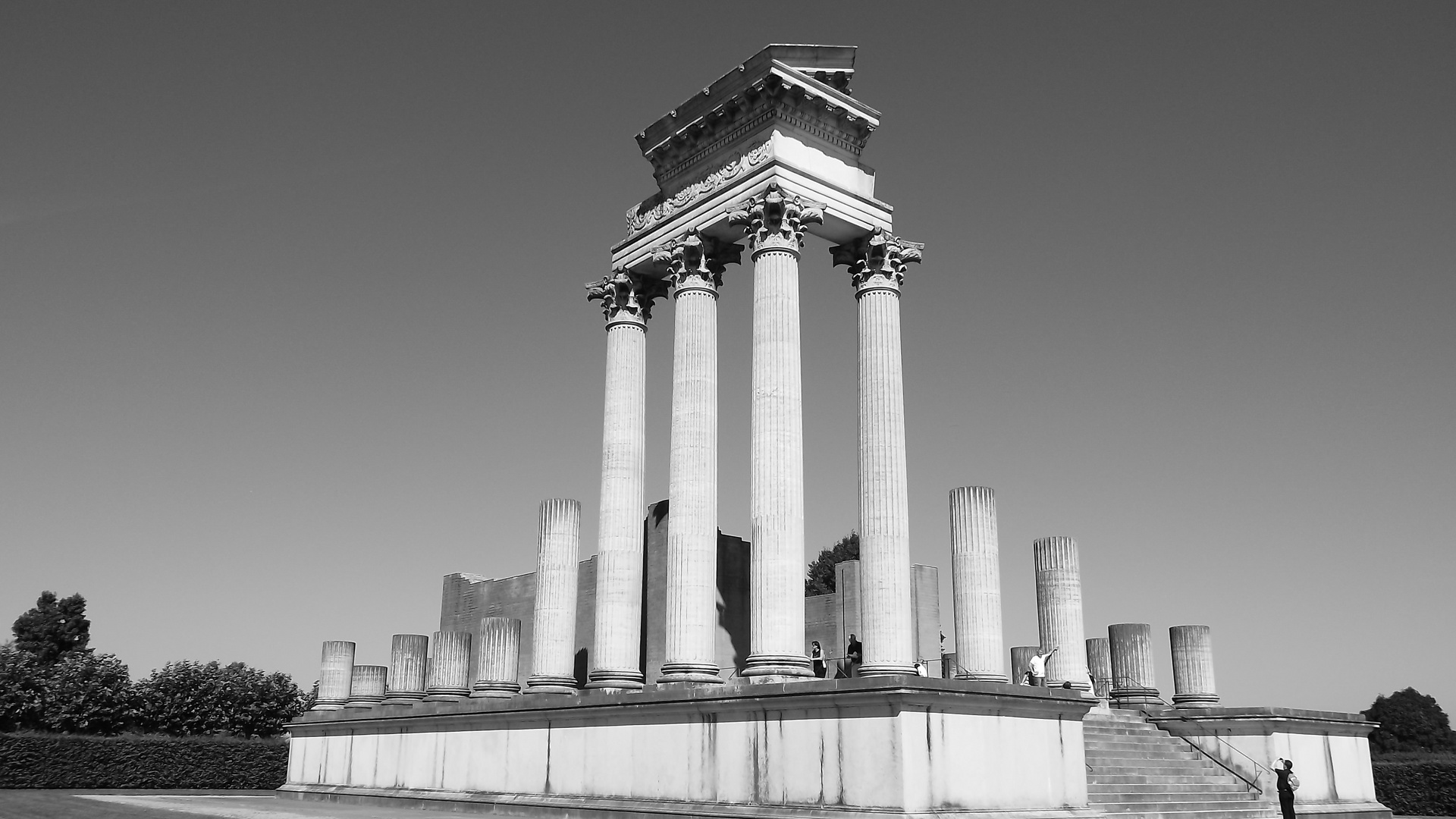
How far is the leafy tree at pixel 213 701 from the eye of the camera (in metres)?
64.4

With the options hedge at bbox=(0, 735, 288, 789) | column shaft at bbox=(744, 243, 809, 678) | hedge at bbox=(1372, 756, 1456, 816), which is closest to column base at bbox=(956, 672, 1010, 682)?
column shaft at bbox=(744, 243, 809, 678)

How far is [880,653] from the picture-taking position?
90.5 ft

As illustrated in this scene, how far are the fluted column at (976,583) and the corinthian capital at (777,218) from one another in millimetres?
8434

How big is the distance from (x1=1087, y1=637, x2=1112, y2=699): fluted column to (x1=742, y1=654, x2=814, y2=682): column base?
1226 cm

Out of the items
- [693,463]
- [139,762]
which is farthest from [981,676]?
[139,762]

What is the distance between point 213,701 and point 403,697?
32.8 metres

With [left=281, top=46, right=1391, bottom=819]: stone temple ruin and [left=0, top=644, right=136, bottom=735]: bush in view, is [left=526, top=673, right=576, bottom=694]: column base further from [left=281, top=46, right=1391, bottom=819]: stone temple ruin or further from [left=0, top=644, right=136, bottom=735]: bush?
[left=0, top=644, right=136, bottom=735]: bush

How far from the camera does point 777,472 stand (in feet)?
93.2

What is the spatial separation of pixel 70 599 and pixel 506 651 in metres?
70.7

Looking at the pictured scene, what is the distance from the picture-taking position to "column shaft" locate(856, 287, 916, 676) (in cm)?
2772

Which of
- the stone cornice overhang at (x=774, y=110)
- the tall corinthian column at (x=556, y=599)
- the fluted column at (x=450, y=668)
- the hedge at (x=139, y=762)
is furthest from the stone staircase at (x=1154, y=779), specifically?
the hedge at (x=139, y=762)

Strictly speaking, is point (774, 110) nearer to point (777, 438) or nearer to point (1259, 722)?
point (777, 438)

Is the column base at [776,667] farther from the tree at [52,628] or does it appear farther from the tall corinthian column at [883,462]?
the tree at [52,628]

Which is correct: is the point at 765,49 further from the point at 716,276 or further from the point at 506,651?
the point at 506,651
